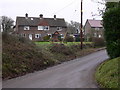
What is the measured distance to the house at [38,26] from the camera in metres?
54.9

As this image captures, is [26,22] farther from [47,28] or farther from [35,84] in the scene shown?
[35,84]

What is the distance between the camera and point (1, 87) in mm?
9641

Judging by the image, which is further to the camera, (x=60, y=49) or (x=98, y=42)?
(x=98, y=42)

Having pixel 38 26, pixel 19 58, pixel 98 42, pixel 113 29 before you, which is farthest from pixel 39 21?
pixel 113 29

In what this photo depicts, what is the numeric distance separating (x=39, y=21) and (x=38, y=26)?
5.41ft

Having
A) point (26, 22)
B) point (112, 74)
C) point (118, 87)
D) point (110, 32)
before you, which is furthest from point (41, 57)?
point (26, 22)

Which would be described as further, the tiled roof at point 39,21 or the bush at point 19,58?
the tiled roof at point 39,21

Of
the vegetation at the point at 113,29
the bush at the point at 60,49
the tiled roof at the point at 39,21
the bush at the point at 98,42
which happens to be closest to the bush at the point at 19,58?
the bush at the point at 60,49

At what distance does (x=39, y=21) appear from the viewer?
5728 cm

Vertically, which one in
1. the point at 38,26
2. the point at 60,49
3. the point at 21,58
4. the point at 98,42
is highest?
the point at 38,26

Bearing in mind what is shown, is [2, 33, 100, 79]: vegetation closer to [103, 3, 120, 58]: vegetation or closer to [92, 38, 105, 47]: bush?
[103, 3, 120, 58]: vegetation

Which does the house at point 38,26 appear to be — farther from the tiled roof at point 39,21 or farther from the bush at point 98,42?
the bush at point 98,42

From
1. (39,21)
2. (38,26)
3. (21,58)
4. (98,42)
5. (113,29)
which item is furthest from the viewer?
(39,21)

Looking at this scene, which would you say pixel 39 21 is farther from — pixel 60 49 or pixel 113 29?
pixel 113 29
